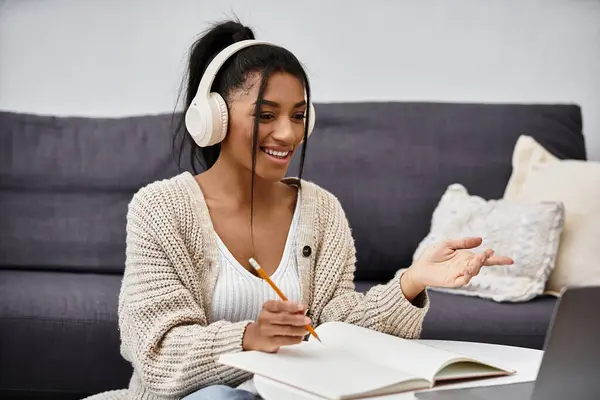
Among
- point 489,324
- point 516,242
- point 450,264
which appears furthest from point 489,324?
point 450,264

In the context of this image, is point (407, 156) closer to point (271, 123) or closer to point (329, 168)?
point (329, 168)

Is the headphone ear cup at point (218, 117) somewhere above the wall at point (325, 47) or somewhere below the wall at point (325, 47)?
below

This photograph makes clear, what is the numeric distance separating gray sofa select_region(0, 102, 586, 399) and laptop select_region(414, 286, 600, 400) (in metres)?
1.49

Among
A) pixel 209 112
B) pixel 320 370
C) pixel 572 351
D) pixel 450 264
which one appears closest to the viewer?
pixel 572 351

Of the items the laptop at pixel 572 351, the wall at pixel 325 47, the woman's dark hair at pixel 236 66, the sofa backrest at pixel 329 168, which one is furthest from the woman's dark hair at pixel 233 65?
the wall at pixel 325 47

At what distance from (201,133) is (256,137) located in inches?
3.8

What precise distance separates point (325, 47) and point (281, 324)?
207cm

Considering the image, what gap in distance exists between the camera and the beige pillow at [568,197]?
240 centimetres

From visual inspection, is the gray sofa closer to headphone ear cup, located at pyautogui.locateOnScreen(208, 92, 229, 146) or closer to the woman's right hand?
headphone ear cup, located at pyautogui.locateOnScreen(208, 92, 229, 146)

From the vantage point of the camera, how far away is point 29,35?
305 cm

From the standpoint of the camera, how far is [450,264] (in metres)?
1.32

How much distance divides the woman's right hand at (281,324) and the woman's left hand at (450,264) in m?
0.27

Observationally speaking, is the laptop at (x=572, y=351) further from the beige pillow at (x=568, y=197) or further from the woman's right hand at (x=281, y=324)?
the beige pillow at (x=568, y=197)

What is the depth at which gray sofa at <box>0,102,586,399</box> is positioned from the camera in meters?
2.62
